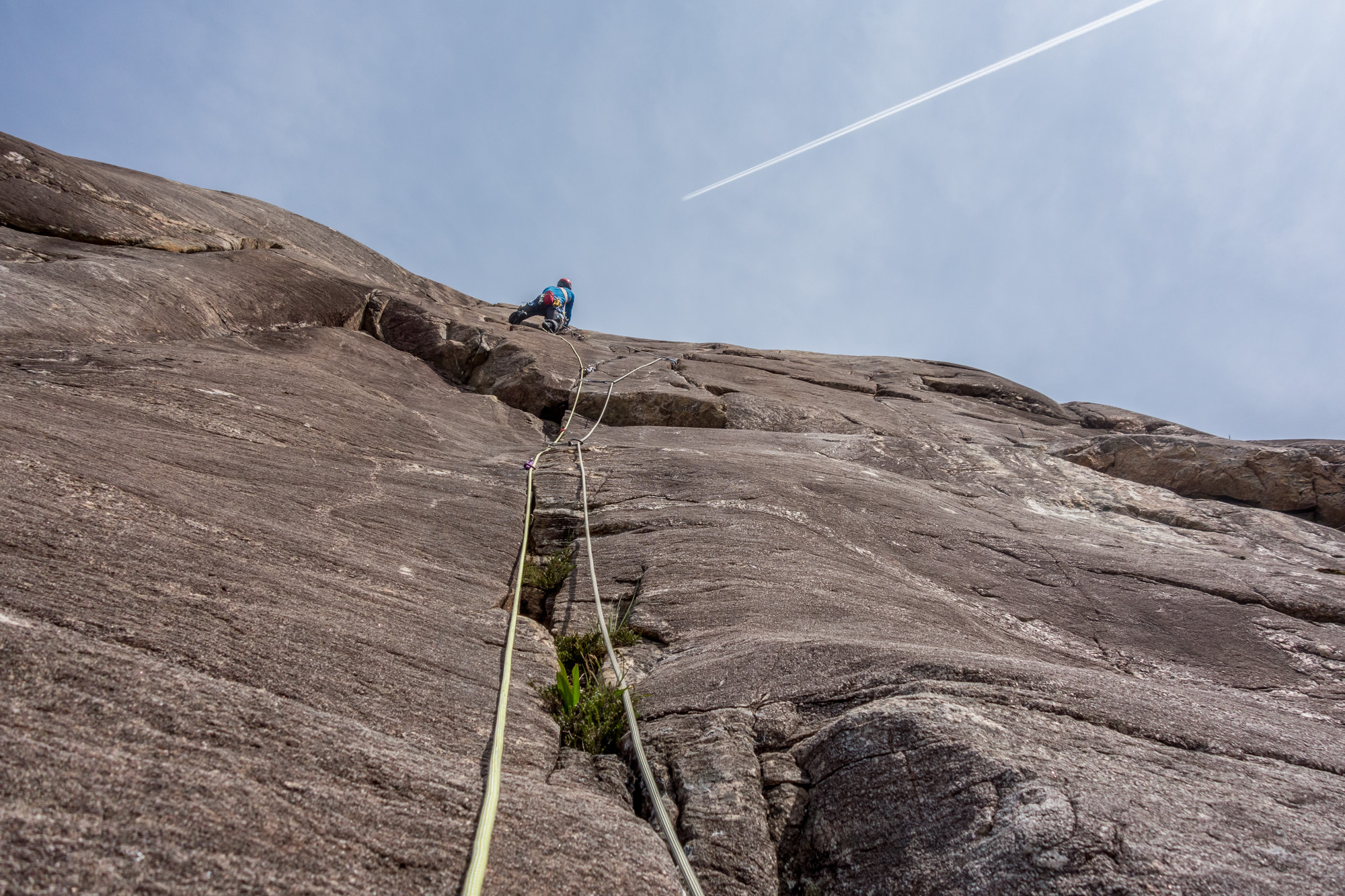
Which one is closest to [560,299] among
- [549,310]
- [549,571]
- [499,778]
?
[549,310]

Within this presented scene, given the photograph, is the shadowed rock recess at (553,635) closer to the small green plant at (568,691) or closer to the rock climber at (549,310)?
the small green plant at (568,691)

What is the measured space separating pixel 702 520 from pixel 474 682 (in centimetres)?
331

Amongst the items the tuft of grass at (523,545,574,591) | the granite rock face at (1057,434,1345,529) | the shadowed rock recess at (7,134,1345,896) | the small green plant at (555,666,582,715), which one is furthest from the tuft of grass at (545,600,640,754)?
the granite rock face at (1057,434,1345,529)

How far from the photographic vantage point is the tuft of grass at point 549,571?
583 cm

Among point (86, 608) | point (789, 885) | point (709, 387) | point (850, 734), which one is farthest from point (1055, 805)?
point (709, 387)

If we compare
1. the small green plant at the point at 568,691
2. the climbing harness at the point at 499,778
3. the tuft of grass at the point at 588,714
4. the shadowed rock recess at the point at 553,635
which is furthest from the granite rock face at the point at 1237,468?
the small green plant at the point at 568,691

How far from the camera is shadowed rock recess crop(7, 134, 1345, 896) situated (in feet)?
8.26

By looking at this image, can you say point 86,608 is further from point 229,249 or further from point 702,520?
point 229,249

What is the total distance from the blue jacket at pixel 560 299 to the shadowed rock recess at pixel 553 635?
6605 mm

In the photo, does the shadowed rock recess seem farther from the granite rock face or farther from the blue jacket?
the blue jacket

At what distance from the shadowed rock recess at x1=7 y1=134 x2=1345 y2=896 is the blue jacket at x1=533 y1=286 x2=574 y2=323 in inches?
260

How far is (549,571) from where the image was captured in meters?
5.97

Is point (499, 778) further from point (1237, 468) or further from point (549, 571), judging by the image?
point (1237, 468)

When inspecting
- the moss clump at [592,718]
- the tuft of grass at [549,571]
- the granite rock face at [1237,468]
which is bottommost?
the moss clump at [592,718]
